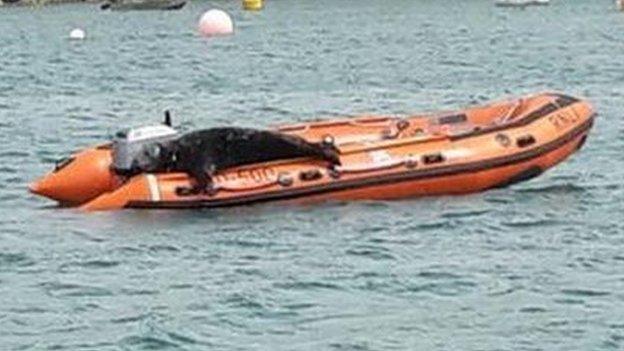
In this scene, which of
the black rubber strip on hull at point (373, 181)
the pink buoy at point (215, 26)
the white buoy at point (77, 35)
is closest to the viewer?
the black rubber strip on hull at point (373, 181)

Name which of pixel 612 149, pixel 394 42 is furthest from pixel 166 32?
pixel 612 149

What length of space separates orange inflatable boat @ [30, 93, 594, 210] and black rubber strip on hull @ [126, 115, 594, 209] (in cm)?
1

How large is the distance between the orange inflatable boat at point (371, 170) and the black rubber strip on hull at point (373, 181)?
11 mm

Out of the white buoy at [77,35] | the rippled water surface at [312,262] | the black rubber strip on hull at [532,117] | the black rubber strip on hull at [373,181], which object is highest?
the white buoy at [77,35]

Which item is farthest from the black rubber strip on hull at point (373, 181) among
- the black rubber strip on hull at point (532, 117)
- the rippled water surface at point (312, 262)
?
the black rubber strip on hull at point (532, 117)

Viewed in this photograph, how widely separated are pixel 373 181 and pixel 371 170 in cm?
13

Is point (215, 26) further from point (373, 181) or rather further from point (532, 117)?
point (373, 181)

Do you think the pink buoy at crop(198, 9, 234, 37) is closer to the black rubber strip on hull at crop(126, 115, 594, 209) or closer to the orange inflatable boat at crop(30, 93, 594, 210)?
the orange inflatable boat at crop(30, 93, 594, 210)

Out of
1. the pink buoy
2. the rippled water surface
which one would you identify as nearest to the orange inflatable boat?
the rippled water surface

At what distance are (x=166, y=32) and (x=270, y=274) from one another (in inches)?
2739

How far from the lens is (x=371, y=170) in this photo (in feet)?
92.6

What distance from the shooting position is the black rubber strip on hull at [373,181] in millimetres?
27750

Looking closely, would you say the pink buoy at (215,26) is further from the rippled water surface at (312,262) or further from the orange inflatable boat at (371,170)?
the orange inflatable boat at (371,170)

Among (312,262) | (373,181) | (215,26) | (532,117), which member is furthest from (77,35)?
(312,262)
